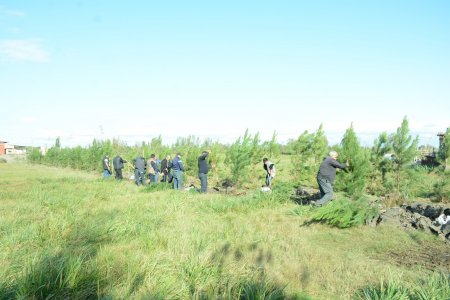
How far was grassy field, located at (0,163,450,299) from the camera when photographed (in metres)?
4.53

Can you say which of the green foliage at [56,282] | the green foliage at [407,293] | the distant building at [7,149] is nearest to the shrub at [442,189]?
the green foliage at [407,293]

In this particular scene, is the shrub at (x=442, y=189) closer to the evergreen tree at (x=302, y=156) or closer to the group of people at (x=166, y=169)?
the evergreen tree at (x=302, y=156)

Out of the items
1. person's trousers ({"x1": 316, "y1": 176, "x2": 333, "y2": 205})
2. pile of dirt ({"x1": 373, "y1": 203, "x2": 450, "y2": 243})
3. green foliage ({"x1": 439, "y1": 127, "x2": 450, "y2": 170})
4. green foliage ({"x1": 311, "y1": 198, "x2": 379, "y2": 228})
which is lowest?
pile of dirt ({"x1": 373, "y1": 203, "x2": 450, "y2": 243})

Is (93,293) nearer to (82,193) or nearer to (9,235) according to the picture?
(9,235)

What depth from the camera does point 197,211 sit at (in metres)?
10.7

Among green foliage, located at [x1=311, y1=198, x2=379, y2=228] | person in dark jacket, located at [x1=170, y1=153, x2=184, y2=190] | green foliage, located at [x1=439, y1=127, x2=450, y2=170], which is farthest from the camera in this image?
green foliage, located at [x1=439, y1=127, x2=450, y2=170]

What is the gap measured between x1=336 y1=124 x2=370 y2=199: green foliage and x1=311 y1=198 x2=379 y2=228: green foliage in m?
4.90

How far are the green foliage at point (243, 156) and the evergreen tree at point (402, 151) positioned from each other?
7.98 meters

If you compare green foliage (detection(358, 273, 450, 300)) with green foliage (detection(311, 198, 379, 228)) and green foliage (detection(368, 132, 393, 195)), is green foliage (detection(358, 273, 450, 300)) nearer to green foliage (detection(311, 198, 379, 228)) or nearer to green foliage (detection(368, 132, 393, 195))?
green foliage (detection(311, 198, 379, 228))

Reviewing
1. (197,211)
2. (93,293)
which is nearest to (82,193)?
(197,211)

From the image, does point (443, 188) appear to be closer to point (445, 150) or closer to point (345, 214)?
point (445, 150)

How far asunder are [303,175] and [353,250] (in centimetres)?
1267

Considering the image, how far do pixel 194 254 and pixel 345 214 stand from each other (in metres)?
→ 4.95

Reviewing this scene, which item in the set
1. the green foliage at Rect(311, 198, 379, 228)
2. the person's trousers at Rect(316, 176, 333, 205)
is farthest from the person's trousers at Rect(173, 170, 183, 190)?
the green foliage at Rect(311, 198, 379, 228)
